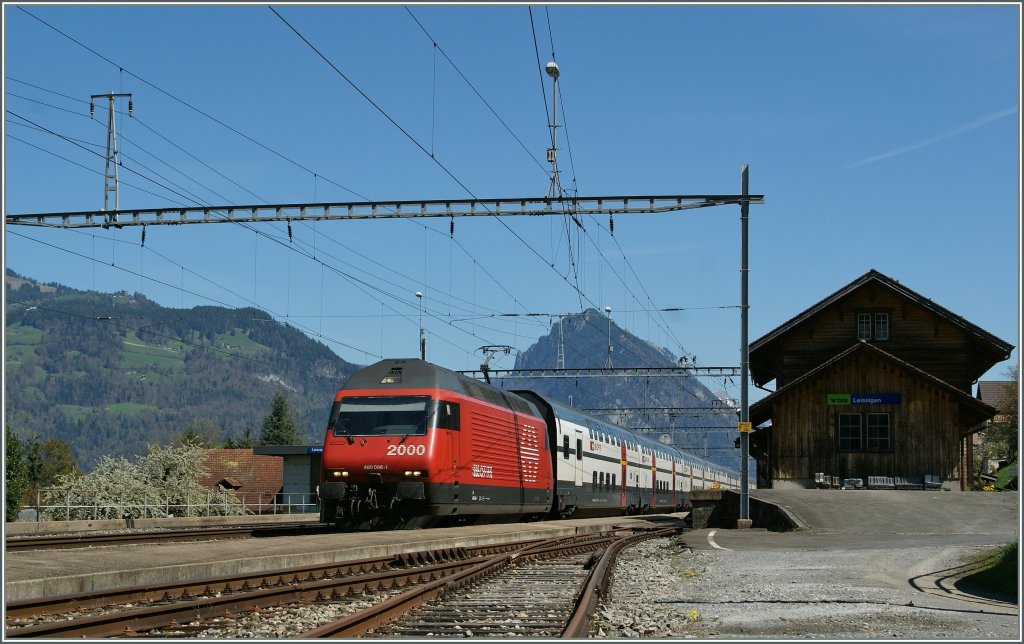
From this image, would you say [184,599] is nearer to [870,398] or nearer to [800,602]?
[800,602]

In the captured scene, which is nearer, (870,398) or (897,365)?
(897,365)

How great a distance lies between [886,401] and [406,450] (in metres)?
19.8

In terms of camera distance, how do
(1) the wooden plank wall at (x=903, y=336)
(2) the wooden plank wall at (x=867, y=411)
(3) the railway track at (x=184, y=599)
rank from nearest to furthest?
(3) the railway track at (x=184, y=599) → (2) the wooden plank wall at (x=867, y=411) → (1) the wooden plank wall at (x=903, y=336)

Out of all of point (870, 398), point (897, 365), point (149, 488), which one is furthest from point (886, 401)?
point (149, 488)

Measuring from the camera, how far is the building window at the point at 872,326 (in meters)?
40.3

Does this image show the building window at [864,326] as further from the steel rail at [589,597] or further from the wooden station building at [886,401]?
the steel rail at [589,597]

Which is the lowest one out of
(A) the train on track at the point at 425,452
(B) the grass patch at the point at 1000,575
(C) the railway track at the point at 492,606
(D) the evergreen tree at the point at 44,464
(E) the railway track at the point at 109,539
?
(D) the evergreen tree at the point at 44,464

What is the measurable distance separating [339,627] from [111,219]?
818 inches

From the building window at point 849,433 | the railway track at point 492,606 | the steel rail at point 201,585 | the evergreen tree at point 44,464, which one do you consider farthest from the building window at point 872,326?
the evergreen tree at point 44,464

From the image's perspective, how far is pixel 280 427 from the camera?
148 meters

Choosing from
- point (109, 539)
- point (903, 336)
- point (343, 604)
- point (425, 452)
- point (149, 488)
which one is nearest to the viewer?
point (343, 604)

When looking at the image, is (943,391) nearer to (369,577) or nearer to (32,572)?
(369,577)

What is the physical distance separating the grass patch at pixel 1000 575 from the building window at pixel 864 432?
77.9 feet

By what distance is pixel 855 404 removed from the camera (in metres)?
37.3
